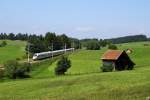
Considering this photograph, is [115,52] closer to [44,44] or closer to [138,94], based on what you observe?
[138,94]

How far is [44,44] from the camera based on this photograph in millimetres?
162250

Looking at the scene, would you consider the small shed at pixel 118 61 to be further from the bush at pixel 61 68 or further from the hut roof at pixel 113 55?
the bush at pixel 61 68

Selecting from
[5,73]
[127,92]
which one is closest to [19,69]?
[5,73]

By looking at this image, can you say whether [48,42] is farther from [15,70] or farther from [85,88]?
[85,88]

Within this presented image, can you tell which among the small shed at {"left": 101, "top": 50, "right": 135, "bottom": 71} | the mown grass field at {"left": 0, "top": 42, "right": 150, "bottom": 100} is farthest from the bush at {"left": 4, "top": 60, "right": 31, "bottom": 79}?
the mown grass field at {"left": 0, "top": 42, "right": 150, "bottom": 100}

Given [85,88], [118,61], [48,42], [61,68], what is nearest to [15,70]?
[61,68]

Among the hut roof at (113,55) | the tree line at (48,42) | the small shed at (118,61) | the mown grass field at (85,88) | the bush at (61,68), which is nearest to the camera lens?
the mown grass field at (85,88)

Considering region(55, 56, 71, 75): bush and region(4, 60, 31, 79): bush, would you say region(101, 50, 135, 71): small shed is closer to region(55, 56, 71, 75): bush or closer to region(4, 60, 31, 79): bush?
region(55, 56, 71, 75): bush

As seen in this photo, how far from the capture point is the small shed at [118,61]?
77.6 metres

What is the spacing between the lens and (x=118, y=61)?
78.3 m

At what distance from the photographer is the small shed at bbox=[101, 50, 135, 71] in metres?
77.6

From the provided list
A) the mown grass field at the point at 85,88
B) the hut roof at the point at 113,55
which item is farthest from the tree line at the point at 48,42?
the mown grass field at the point at 85,88

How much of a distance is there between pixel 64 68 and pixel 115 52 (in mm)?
12446

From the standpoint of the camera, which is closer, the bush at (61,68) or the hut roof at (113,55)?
the bush at (61,68)
